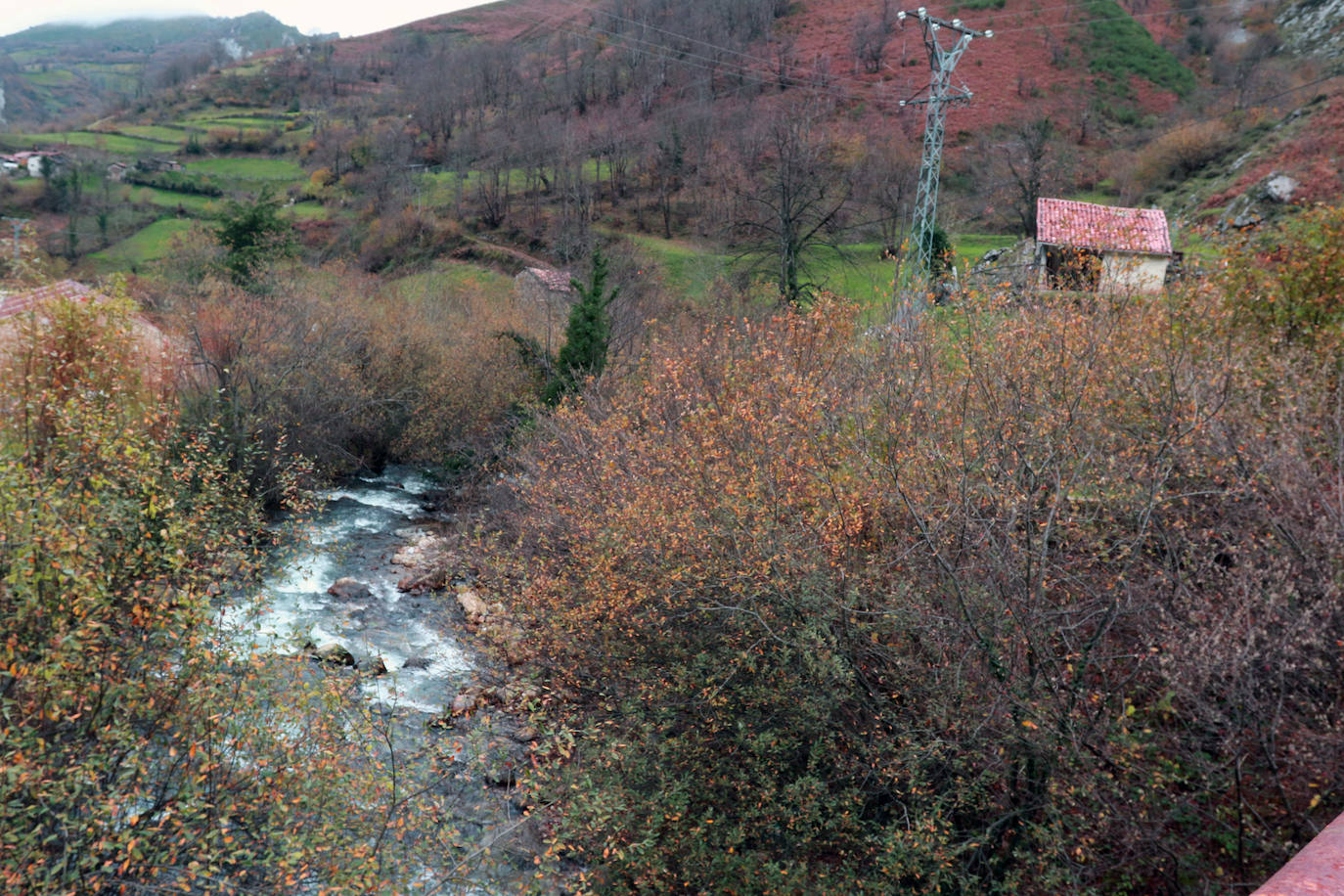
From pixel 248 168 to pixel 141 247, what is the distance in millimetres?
25595

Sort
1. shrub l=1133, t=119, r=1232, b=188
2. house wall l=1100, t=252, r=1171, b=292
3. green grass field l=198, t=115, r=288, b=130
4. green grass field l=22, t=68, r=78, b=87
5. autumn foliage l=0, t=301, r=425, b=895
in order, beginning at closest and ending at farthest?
autumn foliage l=0, t=301, r=425, b=895, house wall l=1100, t=252, r=1171, b=292, shrub l=1133, t=119, r=1232, b=188, green grass field l=198, t=115, r=288, b=130, green grass field l=22, t=68, r=78, b=87

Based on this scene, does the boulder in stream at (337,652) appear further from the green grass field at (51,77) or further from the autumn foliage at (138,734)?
the green grass field at (51,77)

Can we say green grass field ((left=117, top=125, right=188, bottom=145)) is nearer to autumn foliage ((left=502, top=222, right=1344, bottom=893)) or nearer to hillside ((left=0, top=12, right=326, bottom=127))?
hillside ((left=0, top=12, right=326, bottom=127))

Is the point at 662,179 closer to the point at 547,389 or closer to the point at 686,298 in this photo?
the point at 686,298

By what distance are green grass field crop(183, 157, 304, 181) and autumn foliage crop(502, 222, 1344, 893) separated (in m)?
68.3

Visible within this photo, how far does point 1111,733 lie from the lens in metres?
5.76

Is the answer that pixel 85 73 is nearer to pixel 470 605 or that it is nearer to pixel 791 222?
pixel 791 222

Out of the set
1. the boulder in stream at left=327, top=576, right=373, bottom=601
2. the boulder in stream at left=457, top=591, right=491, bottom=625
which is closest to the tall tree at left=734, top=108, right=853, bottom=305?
the boulder in stream at left=457, top=591, right=491, bottom=625

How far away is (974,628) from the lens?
20.3 feet

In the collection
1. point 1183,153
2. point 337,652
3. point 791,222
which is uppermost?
point 1183,153

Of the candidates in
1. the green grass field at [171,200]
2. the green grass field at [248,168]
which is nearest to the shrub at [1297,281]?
the green grass field at [171,200]

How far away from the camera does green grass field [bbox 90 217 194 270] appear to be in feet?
145

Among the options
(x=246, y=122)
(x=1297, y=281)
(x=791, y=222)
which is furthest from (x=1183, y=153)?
(x=246, y=122)

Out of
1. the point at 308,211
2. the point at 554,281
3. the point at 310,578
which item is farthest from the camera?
the point at 308,211
